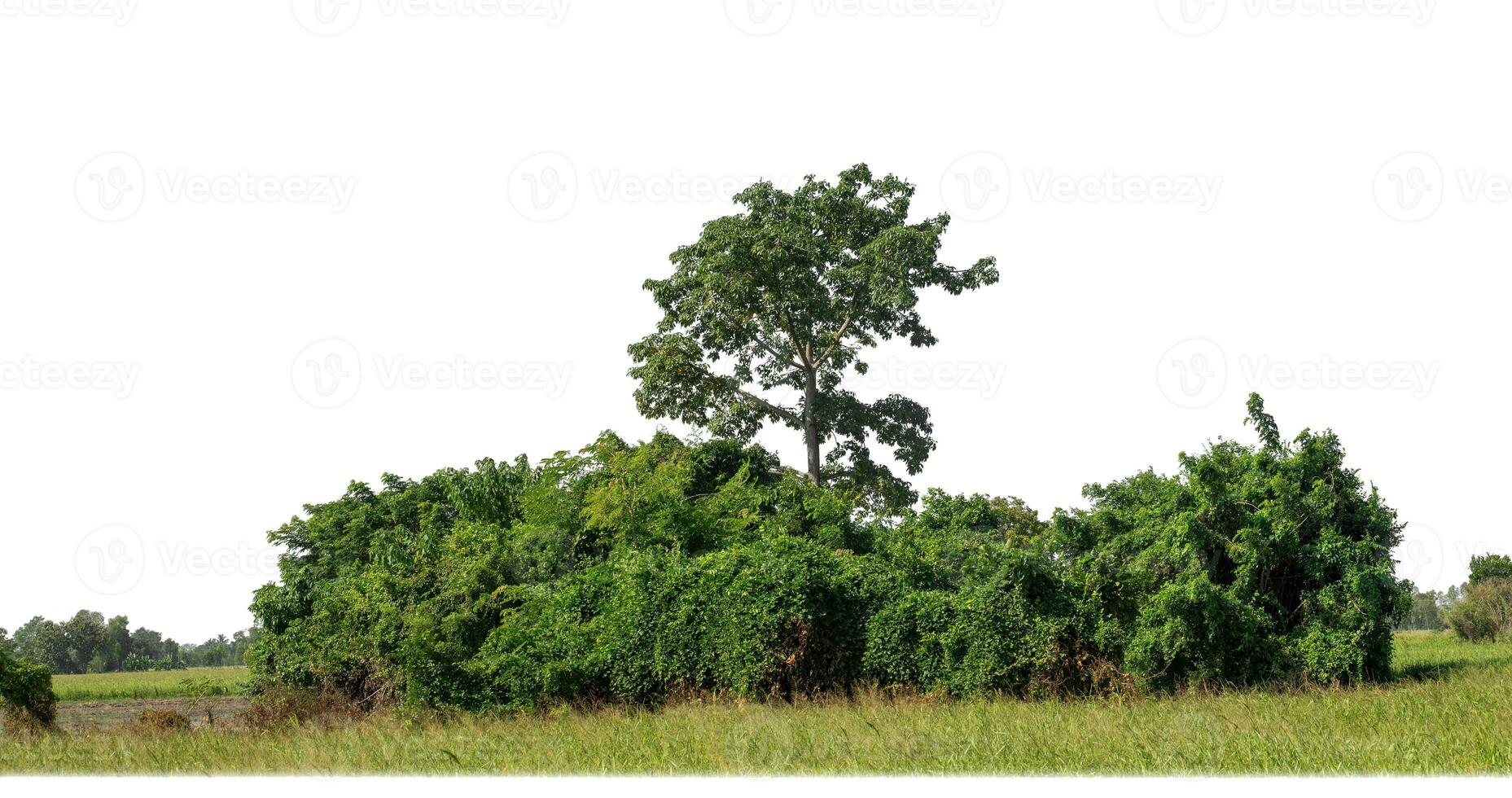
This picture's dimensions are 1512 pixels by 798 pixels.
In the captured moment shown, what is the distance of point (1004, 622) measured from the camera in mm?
16109

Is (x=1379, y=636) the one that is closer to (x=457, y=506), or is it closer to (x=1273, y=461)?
(x=1273, y=461)

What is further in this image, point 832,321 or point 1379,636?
point 832,321

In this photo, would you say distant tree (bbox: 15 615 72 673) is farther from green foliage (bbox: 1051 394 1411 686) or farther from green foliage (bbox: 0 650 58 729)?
green foliage (bbox: 1051 394 1411 686)

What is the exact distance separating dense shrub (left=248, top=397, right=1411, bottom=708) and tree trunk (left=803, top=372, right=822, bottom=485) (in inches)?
322

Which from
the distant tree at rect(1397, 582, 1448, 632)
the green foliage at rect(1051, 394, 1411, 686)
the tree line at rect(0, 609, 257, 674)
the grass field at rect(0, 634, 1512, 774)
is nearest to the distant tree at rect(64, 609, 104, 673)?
the tree line at rect(0, 609, 257, 674)

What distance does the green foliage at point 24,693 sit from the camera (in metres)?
17.1

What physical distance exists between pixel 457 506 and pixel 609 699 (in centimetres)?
747

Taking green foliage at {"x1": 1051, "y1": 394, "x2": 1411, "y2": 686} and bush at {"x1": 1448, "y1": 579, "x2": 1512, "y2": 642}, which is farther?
bush at {"x1": 1448, "y1": 579, "x2": 1512, "y2": 642}

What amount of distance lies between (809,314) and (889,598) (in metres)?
13.1

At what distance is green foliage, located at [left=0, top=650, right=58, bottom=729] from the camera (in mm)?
17109

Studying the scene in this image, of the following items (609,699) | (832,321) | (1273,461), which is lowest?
(609,699)

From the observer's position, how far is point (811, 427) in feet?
98.0

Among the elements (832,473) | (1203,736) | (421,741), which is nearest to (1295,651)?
(1203,736)

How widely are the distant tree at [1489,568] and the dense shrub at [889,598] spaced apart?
2828 centimetres
